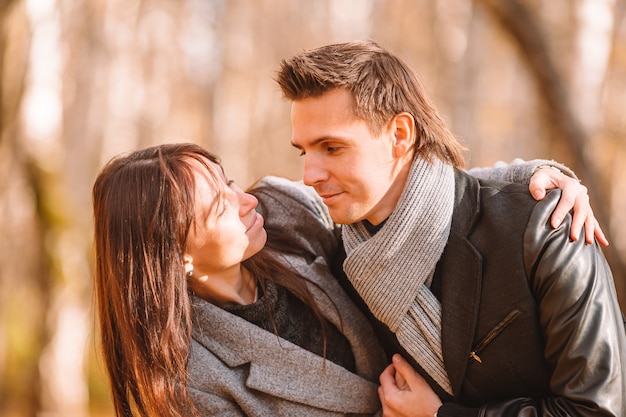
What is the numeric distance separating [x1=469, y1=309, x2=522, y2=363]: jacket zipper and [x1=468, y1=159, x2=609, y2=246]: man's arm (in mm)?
321

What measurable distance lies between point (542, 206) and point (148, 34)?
1795cm

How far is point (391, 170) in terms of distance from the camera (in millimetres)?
2688

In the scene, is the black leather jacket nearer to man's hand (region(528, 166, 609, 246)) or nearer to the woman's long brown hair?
man's hand (region(528, 166, 609, 246))

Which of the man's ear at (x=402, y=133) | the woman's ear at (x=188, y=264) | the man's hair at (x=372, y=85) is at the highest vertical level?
the man's hair at (x=372, y=85)

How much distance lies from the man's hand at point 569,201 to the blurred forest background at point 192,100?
0.96 metres

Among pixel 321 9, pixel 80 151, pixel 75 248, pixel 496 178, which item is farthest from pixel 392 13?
pixel 496 178

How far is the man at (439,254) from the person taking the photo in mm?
2348

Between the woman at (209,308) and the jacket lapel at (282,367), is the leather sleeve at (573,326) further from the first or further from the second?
the woman at (209,308)

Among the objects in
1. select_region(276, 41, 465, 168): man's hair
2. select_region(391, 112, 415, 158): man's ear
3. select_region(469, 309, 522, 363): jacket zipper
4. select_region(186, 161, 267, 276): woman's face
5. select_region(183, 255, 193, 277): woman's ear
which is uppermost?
select_region(276, 41, 465, 168): man's hair

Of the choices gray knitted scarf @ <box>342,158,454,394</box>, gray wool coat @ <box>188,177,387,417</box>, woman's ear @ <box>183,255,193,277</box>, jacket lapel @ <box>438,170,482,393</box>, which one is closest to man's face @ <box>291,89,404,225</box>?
gray knitted scarf @ <box>342,158,454,394</box>

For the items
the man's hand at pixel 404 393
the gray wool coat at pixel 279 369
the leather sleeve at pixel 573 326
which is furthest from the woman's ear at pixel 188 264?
the leather sleeve at pixel 573 326

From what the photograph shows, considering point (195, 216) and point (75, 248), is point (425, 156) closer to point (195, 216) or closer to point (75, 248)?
point (195, 216)

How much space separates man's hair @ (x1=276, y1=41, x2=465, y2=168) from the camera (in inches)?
102

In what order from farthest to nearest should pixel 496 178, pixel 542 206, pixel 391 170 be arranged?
pixel 496 178
pixel 391 170
pixel 542 206
